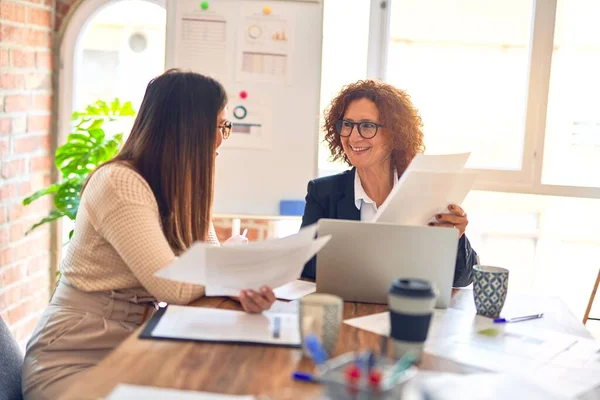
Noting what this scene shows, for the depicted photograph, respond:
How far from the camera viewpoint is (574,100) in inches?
125

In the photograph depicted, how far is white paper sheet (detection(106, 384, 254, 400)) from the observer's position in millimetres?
1035

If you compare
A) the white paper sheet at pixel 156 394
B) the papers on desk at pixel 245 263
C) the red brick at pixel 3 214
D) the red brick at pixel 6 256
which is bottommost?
the red brick at pixel 6 256

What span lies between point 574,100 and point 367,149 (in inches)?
55.1

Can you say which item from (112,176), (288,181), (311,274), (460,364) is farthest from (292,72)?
(460,364)

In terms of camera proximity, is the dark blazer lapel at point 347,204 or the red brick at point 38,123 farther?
the red brick at point 38,123

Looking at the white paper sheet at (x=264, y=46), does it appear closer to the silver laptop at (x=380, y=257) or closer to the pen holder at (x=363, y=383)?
the silver laptop at (x=380, y=257)

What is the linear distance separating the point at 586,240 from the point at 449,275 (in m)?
2.34

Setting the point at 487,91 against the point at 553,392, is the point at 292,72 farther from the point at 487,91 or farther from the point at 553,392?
the point at 553,392

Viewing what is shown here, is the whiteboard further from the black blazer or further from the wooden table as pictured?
the wooden table

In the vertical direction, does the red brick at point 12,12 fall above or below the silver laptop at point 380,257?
above

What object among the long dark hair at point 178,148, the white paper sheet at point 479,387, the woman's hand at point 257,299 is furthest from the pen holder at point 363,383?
the long dark hair at point 178,148

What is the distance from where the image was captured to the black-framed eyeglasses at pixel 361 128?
225 cm

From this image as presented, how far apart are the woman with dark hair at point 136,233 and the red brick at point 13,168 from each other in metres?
1.26

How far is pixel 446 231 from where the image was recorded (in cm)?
155
